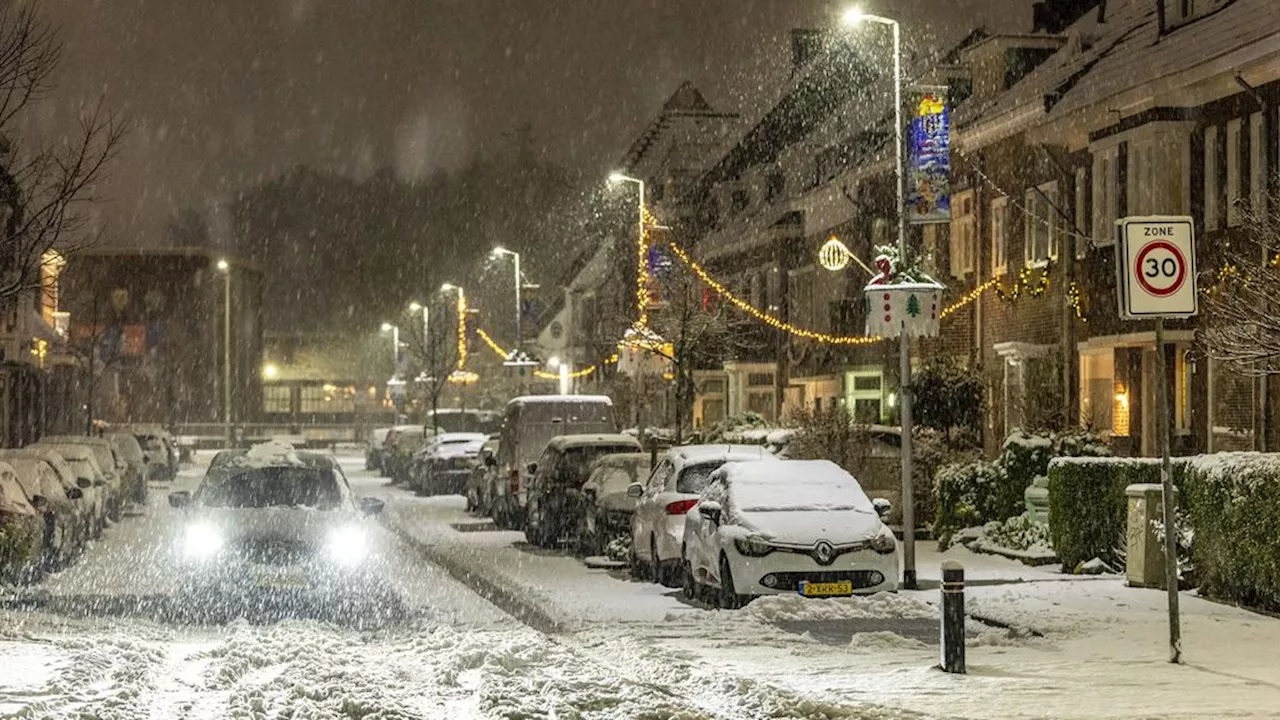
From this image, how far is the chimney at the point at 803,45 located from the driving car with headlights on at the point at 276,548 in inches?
1707

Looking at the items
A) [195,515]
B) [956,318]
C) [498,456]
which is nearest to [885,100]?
[956,318]

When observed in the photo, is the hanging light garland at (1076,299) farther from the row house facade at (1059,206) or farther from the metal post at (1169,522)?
the metal post at (1169,522)

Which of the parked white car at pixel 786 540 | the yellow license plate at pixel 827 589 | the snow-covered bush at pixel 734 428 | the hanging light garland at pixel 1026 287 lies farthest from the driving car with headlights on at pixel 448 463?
the yellow license plate at pixel 827 589

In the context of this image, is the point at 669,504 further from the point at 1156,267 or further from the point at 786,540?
the point at 1156,267

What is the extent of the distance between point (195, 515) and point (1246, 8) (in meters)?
16.7

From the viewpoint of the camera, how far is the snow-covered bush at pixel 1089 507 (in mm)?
20484

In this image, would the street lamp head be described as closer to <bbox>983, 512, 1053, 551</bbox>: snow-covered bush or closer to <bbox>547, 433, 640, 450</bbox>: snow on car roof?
<bbox>983, 512, 1053, 551</bbox>: snow-covered bush

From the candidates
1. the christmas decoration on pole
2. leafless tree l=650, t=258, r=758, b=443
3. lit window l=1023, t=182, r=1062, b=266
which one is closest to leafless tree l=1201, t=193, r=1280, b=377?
the christmas decoration on pole

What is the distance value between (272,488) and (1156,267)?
983 centimetres

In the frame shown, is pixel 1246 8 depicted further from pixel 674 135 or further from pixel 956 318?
pixel 674 135

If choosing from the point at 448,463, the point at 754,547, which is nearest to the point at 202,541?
the point at 754,547

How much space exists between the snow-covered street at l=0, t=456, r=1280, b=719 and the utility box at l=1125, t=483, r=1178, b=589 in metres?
0.36

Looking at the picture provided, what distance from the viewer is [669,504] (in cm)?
2105

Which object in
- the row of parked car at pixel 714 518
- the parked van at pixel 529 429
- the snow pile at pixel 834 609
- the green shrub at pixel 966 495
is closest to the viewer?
the snow pile at pixel 834 609
